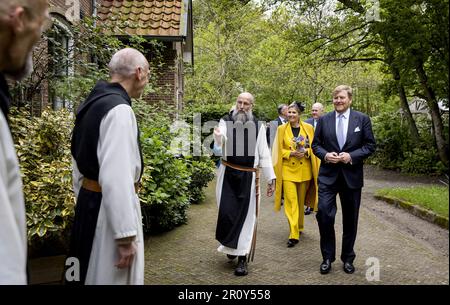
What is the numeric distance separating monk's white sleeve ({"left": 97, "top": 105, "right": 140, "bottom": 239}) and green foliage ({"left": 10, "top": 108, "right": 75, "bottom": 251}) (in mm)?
1993

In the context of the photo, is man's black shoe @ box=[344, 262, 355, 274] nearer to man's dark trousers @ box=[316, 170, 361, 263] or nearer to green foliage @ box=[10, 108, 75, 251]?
man's dark trousers @ box=[316, 170, 361, 263]

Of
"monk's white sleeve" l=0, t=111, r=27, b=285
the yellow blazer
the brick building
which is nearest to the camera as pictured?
"monk's white sleeve" l=0, t=111, r=27, b=285

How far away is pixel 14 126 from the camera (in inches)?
203

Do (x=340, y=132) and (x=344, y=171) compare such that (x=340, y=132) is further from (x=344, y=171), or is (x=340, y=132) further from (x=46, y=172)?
(x=46, y=172)

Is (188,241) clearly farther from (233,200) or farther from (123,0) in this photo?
(123,0)

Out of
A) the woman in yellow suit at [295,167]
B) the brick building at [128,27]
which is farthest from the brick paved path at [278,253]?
the brick building at [128,27]

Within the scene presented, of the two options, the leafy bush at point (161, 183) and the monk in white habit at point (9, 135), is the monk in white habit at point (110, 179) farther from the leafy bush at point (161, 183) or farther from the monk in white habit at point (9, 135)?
the leafy bush at point (161, 183)

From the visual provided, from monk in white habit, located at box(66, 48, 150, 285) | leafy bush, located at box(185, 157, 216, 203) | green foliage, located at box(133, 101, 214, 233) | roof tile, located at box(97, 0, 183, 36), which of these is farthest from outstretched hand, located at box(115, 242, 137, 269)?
roof tile, located at box(97, 0, 183, 36)

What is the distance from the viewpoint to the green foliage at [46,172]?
14.4 feet

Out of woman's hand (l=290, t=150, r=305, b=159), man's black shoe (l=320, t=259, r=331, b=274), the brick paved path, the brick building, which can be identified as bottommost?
the brick paved path

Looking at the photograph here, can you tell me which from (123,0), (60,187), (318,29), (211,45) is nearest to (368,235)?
(60,187)

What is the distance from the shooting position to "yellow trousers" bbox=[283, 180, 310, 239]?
6535mm

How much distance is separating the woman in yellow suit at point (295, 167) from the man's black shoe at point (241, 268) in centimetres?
144
